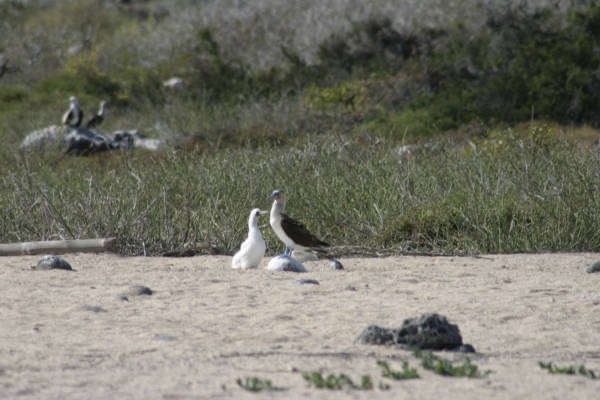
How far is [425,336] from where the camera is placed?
4938 mm

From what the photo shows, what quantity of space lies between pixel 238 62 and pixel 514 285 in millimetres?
21267

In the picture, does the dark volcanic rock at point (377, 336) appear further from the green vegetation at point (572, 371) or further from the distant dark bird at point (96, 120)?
the distant dark bird at point (96, 120)

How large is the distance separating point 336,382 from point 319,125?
1680 cm

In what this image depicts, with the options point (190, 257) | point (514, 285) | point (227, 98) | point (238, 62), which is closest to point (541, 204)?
point (514, 285)

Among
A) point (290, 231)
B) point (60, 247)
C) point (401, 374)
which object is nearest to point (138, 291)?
point (290, 231)

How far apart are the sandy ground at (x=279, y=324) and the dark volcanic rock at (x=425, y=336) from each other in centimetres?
8

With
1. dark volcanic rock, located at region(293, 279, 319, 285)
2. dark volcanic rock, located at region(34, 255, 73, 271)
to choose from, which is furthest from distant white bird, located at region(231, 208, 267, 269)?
dark volcanic rock, located at region(34, 255, 73, 271)

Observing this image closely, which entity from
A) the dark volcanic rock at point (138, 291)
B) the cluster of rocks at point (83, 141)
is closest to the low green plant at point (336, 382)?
the dark volcanic rock at point (138, 291)

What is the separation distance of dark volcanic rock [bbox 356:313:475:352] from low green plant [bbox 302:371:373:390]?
2.67ft

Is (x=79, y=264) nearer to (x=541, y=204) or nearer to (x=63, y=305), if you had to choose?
(x=63, y=305)

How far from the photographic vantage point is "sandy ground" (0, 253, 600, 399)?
414 cm

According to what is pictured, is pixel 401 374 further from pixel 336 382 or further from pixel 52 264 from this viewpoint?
pixel 52 264

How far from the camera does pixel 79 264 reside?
824 centimetres

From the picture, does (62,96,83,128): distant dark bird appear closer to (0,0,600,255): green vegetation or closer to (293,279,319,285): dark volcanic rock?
(0,0,600,255): green vegetation
